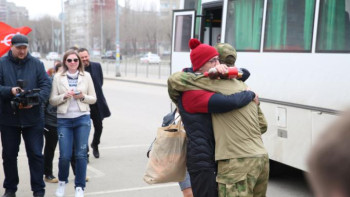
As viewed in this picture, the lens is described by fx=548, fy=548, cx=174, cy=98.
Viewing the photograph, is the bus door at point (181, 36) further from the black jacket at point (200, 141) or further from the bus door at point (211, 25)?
the black jacket at point (200, 141)

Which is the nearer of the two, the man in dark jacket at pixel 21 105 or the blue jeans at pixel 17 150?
the man in dark jacket at pixel 21 105

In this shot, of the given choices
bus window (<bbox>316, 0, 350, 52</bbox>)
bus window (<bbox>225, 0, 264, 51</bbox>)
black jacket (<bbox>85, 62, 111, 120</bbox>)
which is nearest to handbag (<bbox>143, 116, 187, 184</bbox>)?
bus window (<bbox>316, 0, 350, 52</bbox>)

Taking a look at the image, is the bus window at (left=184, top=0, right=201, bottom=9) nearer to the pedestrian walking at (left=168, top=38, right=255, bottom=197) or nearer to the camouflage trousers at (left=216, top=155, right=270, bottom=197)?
the pedestrian walking at (left=168, top=38, right=255, bottom=197)

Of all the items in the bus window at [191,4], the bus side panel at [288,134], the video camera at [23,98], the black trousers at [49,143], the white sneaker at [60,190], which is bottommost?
the white sneaker at [60,190]

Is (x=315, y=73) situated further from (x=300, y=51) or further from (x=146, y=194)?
(x=146, y=194)

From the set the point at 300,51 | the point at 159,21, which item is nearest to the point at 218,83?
the point at 300,51

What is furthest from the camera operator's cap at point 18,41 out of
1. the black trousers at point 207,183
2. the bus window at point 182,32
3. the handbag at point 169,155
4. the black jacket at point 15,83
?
the bus window at point 182,32

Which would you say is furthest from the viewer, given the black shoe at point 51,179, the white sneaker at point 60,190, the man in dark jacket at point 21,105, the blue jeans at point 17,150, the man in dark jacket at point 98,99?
the man in dark jacket at point 98,99

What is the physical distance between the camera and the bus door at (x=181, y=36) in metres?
9.20

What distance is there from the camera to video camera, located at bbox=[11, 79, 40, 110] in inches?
234

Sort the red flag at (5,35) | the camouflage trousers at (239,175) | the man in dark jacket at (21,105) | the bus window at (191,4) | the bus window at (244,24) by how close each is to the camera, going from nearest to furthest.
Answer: the camouflage trousers at (239,175) → the man in dark jacket at (21,105) → the bus window at (244,24) → the red flag at (5,35) → the bus window at (191,4)

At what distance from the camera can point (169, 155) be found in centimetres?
399

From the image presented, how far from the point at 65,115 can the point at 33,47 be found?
12651 cm

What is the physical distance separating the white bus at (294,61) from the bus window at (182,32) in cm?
144
